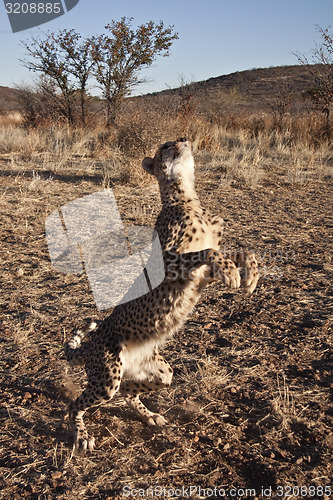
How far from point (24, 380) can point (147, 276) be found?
1111 mm

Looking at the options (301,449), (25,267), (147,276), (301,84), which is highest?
(301,84)

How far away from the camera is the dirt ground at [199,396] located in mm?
2168

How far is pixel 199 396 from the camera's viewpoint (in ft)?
9.28

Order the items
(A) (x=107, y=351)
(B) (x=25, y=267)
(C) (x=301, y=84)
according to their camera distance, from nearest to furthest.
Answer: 1. (A) (x=107, y=351)
2. (B) (x=25, y=267)
3. (C) (x=301, y=84)

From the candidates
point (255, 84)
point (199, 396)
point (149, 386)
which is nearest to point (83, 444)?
point (149, 386)

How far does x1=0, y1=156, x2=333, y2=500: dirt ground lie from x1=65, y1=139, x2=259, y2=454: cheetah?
177 mm

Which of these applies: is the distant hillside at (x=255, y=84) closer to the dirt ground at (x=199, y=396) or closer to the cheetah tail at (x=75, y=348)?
the dirt ground at (x=199, y=396)

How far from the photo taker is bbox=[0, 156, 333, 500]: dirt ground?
217cm

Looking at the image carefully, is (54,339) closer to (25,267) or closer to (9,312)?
(9,312)

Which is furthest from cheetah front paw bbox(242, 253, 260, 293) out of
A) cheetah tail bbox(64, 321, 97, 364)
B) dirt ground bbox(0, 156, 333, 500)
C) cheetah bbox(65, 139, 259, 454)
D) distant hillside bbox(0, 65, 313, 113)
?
distant hillside bbox(0, 65, 313, 113)

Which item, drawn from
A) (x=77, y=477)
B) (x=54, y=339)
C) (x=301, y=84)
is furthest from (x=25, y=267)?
(x=301, y=84)

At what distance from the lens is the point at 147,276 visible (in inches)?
108

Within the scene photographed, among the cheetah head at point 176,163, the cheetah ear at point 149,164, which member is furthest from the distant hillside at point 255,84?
the cheetah head at point 176,163

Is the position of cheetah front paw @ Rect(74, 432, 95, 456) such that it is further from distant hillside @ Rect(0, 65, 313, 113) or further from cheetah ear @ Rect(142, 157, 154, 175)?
distant hillside @ Rect(0, 65, 313, 113)
